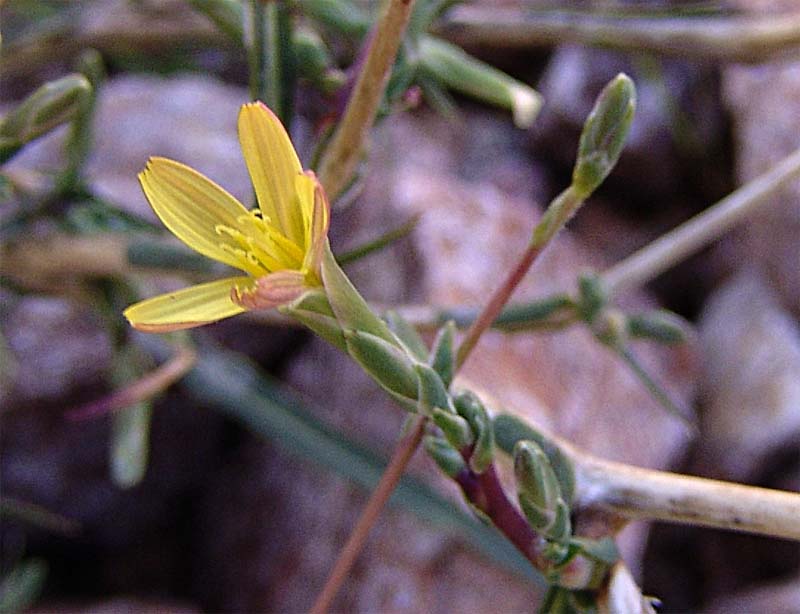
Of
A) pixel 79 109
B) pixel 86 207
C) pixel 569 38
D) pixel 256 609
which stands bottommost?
pixel 256 609

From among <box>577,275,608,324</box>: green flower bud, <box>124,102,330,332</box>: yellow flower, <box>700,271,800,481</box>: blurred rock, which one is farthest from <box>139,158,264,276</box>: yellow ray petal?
<box>700,271,800,481</box>: blurred rock

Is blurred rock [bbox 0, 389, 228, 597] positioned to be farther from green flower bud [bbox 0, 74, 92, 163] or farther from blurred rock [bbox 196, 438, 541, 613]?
green flower bud [bbox 0, 74, 92, 163]

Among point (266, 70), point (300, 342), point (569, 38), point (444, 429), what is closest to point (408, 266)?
point (300, 342)

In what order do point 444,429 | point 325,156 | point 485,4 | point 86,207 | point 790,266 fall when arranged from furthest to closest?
1. point 485,4
2. point 790,266
3. point 86,207
4. point 325,156
5. point 444,429

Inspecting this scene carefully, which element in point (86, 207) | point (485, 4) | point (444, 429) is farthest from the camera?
point (485, 4)

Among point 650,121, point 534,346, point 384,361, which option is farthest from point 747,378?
point 384,361

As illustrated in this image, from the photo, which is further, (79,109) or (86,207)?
(86,207)

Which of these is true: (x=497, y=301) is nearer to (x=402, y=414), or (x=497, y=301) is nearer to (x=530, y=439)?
(x=530, y=439)

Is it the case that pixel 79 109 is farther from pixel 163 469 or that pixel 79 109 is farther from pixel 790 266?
pixel 790 266
